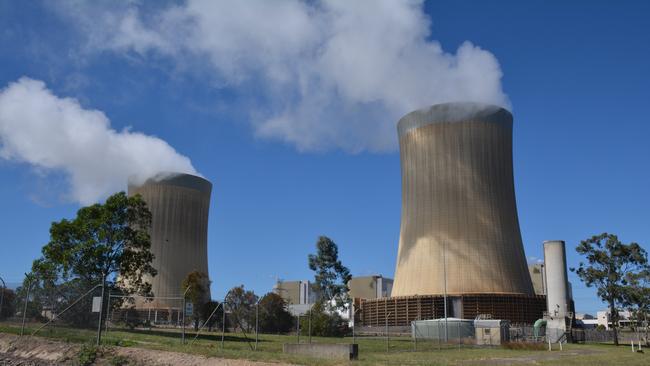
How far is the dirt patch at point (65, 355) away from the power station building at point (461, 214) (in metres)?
34.3

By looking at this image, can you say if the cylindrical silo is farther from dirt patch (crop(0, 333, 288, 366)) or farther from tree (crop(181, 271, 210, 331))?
dirt patch (crop(0, 333, 288, 366))

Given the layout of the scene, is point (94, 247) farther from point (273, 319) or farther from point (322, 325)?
point (273, 319)

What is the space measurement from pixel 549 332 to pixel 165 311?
4317 cm

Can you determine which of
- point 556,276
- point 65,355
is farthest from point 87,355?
point 556,276

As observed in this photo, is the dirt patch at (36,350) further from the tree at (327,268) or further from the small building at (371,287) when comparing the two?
the small building at (371,287)

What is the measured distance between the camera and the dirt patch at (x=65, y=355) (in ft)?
48.8

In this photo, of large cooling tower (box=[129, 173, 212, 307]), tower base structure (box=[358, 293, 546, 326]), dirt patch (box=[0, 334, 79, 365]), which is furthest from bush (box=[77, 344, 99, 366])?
large cooling tower (box=[129, 173, 212, 307])

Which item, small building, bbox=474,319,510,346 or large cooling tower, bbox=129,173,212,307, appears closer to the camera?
small building, bbox=474,319,510,346

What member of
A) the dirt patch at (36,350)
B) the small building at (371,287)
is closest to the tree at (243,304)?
the dirt patch at (36,350)

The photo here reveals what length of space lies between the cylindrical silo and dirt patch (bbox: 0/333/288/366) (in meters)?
42.9

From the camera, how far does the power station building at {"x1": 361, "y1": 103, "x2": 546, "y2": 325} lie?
4803 centimetres

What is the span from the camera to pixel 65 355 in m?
16.7

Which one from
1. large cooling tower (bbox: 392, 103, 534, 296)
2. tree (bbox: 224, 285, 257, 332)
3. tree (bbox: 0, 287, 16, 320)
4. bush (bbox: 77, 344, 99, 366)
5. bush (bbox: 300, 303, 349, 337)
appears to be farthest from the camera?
tree (bbox: 224, 285, 257, 332)

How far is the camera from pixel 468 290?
50.2 metres
